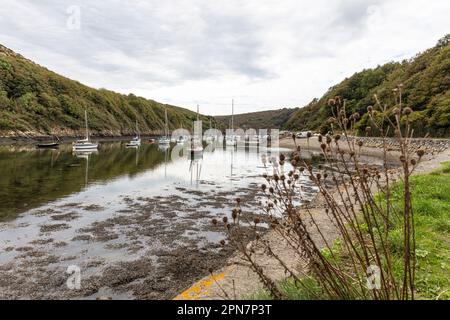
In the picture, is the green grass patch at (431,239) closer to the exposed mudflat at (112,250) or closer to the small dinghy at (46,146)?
the exposed mudflat at (112,250)

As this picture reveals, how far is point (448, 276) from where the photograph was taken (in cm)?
474

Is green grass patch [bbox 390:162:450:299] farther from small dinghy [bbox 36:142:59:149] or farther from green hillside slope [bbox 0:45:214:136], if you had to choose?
green hillside slope [bbox 0:45:214:136]

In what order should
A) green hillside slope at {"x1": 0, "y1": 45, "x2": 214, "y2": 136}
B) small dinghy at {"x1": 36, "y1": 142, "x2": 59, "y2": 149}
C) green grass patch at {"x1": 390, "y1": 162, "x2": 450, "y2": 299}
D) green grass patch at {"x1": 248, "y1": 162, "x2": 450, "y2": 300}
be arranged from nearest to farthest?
green grass patch at {"x1": 248, "y1": 162, "x2": 450, "y2": 300}, green grass patch at {"x1": 390, "y1": 162, "x2": 450, "y2": 299}, small dinghy at {"x1": 36, "y1": 142, "x2": 59, "y2": 149}, green hillside slope at {"x1": 0, "y1": 45, "x2": 214, "y2": 136}

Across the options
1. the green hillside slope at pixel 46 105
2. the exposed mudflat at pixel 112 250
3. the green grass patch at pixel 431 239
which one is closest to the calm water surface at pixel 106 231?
the exposed mudflat at pixel 112 250

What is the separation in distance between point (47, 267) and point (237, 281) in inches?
233

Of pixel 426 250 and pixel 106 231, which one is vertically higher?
pixel 426 250

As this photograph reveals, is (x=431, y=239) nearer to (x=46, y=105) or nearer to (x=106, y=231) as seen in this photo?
(x=106, y=231)

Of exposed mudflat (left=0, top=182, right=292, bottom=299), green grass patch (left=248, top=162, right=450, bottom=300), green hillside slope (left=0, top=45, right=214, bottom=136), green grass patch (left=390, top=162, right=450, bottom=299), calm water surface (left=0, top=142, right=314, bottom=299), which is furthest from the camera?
green hillside slope (left=0, top=45, right=214, bottom=136)

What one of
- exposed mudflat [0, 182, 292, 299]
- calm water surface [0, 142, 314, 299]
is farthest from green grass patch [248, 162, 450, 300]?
exposed mudflat [0, 182, 292, 299]

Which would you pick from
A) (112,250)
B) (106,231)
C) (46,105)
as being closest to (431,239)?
(112,250)

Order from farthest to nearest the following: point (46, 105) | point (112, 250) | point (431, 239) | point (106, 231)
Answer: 1. point (46, 105)
2. point (106, 231)
3. point (112, 250)
4. point (431, 239)

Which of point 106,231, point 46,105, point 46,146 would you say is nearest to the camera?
point 106,231

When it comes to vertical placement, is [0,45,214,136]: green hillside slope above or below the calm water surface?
above
